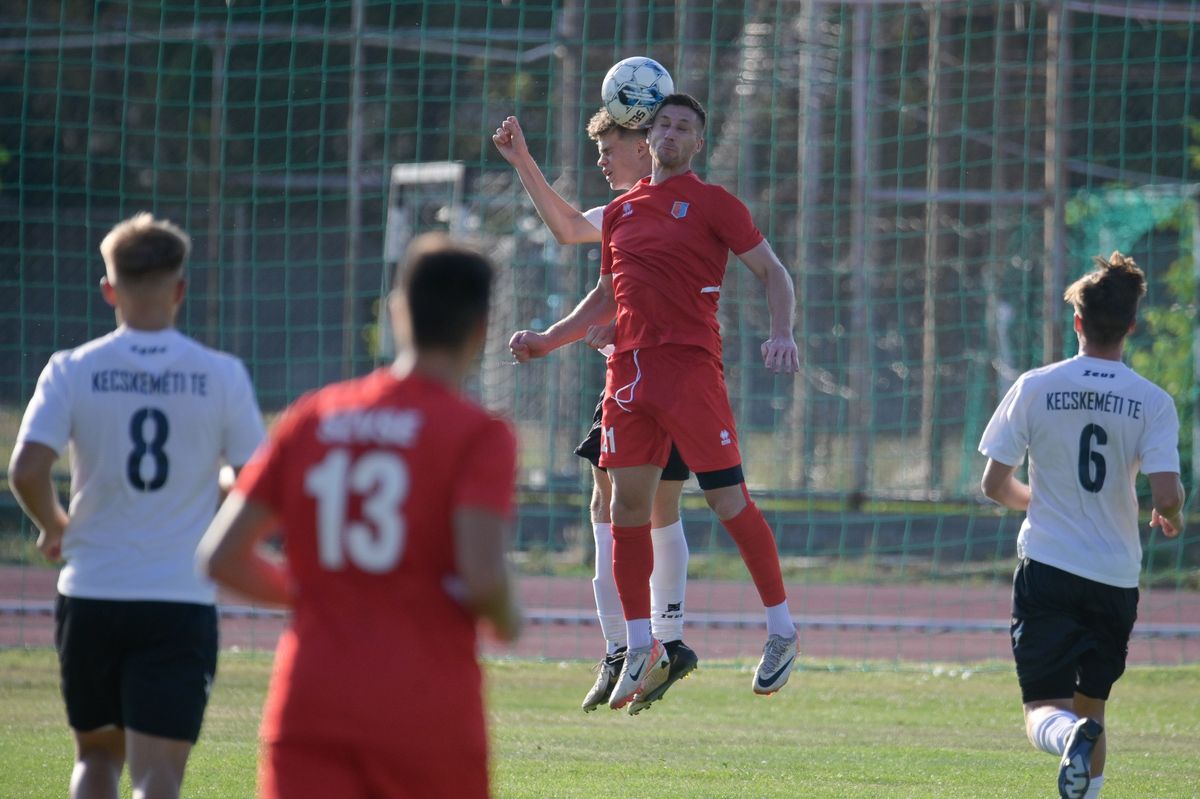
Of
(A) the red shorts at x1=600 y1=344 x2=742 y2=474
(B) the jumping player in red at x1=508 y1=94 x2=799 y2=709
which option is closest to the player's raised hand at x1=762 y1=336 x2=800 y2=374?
(B) the jumping player in red at x1=508 y1=94 x2=799 y2=709

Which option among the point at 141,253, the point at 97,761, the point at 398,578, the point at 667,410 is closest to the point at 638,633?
the point at 667,410

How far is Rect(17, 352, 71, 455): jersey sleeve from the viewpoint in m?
4.11

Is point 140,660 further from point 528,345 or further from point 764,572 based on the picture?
point 764,572

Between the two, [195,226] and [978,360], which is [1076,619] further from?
[195,226]

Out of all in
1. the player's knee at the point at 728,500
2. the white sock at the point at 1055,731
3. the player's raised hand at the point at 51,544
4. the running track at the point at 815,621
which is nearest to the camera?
the player's raised hand at the point at 51,544

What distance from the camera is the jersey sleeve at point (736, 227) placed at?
6.30m

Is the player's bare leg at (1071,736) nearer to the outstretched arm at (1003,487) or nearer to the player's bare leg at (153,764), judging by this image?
the outstretched arm at (1003,487)

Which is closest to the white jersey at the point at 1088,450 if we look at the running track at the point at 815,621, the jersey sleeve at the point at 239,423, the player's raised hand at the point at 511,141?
the player's raised hand at the point at 511,141

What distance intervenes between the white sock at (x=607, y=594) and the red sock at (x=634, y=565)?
0.31 metres

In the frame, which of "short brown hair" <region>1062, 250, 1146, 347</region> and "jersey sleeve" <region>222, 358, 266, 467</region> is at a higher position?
"short brown hair" <region>1062, 250, 1146, 347</region>

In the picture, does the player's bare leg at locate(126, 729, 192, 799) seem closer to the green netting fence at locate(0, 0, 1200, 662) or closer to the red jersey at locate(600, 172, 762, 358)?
the red jersey at locate(600, 172, 762, 358)

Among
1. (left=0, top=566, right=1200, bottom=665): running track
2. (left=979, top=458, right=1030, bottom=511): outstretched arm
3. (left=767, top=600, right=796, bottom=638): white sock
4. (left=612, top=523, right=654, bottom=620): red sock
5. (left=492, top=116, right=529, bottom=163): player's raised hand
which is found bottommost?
(left=0, top=566, right=1200, bottom=665): running track

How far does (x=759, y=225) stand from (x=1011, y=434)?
13.6 metres

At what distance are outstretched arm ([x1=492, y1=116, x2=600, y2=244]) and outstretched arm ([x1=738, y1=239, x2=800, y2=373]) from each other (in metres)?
0.88
